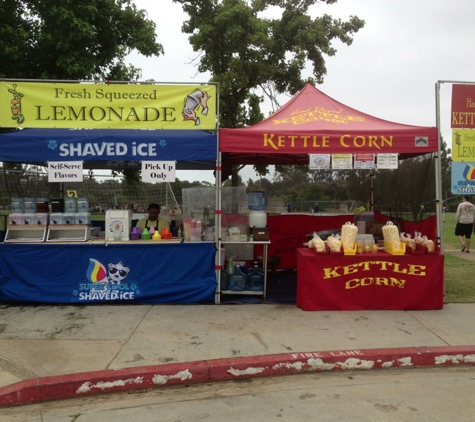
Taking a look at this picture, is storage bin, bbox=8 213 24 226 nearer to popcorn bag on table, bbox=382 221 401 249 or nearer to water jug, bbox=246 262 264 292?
water jug, bbox=246 262 264 292

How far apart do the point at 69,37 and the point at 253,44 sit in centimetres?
878

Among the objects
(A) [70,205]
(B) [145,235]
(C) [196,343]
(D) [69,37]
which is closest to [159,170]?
(B) [145,235]

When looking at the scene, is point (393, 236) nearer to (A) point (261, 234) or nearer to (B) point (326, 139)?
(B) point (326, 139)

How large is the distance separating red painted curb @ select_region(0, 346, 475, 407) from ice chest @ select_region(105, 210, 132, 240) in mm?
2784

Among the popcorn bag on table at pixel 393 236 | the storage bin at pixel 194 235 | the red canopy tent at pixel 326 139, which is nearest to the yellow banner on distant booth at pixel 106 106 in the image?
the red canopy tent at pixel 326 139

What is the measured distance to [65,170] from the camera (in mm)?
6430

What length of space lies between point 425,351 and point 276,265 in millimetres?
4512

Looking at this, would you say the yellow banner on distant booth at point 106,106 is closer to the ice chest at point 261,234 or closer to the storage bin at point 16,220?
the storage bin at point 16,220

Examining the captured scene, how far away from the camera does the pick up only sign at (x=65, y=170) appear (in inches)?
253

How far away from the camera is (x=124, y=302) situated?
22.0ft

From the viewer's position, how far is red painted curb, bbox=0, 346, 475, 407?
4066 mm

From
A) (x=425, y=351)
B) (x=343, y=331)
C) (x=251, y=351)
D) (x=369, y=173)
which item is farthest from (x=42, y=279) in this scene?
(x=369, y=173)

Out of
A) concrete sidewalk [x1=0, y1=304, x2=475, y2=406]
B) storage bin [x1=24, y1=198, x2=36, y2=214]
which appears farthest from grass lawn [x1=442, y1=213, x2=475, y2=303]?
storage bin [x1=24, y1=198, x2=36, y2=214]

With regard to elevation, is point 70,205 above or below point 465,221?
above
